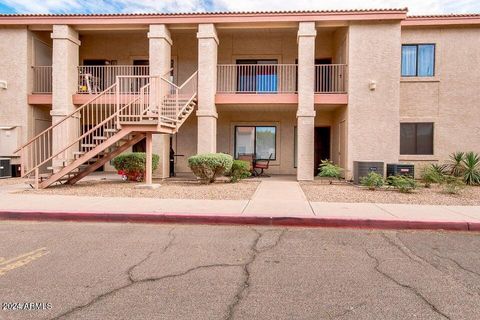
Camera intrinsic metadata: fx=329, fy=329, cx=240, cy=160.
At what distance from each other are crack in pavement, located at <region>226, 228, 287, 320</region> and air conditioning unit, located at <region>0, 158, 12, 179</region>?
530 inches

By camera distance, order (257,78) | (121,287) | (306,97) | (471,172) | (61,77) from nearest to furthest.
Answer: (121,287) → (471,172) → (306,97) → (61,77) → (257,78)

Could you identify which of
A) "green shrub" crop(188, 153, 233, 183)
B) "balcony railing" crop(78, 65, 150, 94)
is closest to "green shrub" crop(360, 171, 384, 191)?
"green shrub" crop(188, 153, 233, 183)

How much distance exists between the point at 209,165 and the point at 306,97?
548cm

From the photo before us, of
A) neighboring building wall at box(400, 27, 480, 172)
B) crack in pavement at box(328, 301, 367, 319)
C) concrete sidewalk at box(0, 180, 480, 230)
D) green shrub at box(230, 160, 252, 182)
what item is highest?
neighboring building wall at box(400, 27, 480, 172)

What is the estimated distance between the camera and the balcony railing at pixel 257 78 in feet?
56.4

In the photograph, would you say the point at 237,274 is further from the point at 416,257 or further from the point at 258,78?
the point at 258,78

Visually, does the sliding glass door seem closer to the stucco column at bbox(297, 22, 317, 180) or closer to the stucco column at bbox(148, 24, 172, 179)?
the stucco column at bbox(297, 22, 317, 180)

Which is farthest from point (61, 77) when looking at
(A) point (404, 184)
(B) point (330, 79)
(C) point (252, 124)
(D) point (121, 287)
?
(A) point (404, 184)

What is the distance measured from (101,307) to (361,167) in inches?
456

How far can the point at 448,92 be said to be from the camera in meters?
15.2

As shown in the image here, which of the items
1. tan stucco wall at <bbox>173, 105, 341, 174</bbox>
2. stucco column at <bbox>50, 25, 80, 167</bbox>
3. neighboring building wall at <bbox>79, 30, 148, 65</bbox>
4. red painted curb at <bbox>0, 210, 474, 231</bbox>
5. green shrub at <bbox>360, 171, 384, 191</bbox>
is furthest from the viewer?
tan stucco wall at <bbox>173, 105, 341, 174</bbox>

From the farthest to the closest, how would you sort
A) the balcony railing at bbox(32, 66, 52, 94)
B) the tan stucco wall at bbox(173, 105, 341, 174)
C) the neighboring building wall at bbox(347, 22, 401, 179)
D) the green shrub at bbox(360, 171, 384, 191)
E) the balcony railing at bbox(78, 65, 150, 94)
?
the tan stucco wall at bbox(173, 105, 341, 174), the balcony railing at bbox(78, 65, 150, 94), the balcony railing at bbox(32, 66, 52, 94), the neighboring building wall at bbox(347, 22, 401, 179), the green shrub at bbox(360, 171, 384, 191)

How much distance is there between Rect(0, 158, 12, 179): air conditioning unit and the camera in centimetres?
1443

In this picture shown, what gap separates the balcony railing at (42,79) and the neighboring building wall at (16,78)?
0.41 m
